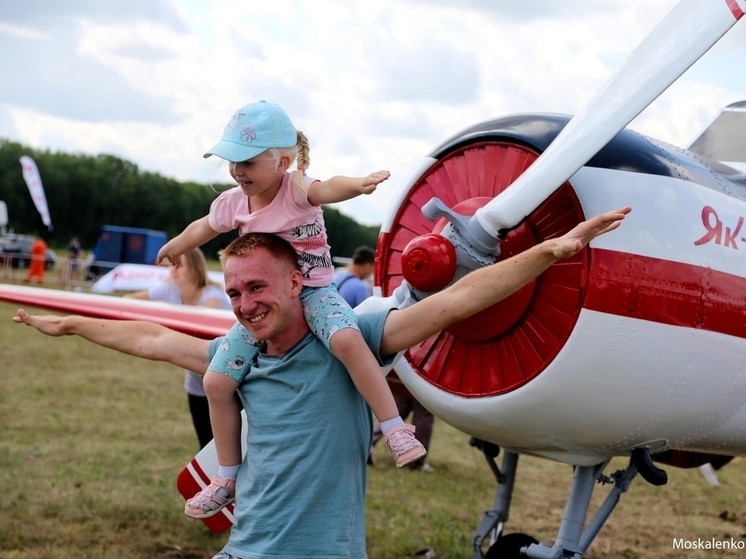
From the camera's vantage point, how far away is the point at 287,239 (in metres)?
3.05

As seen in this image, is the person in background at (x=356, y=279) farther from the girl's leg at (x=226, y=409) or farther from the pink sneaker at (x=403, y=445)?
the pink sneaker at (x=403, y=445)

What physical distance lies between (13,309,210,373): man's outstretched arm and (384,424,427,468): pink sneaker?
28.3 inches

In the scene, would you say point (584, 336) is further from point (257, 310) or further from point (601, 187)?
point (257, 310)

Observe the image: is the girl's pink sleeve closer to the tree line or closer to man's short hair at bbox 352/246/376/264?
man's short hair at bbox 352/246/376/264

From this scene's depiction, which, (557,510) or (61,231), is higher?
(61,231)

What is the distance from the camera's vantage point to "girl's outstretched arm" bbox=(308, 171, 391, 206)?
273cm

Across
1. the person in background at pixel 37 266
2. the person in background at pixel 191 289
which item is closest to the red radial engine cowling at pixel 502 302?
the person in background at pixel 191 289

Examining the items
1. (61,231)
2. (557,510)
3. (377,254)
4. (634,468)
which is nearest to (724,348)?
(634,468)

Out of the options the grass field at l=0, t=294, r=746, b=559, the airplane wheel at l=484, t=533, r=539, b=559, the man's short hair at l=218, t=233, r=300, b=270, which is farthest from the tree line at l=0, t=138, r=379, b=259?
the man's short hair at l=218, t=233, r=300, b=270

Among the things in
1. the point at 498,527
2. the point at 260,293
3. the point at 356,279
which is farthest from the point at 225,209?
the point at 356,279

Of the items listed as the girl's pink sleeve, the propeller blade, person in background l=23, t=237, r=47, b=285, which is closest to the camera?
the propeller blade

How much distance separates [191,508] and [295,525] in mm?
496

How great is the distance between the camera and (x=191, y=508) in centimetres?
296

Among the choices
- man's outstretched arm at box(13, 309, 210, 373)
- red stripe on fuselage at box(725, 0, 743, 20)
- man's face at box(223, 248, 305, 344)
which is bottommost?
man's outstretched arm at box(13, 309, 210, 373)
